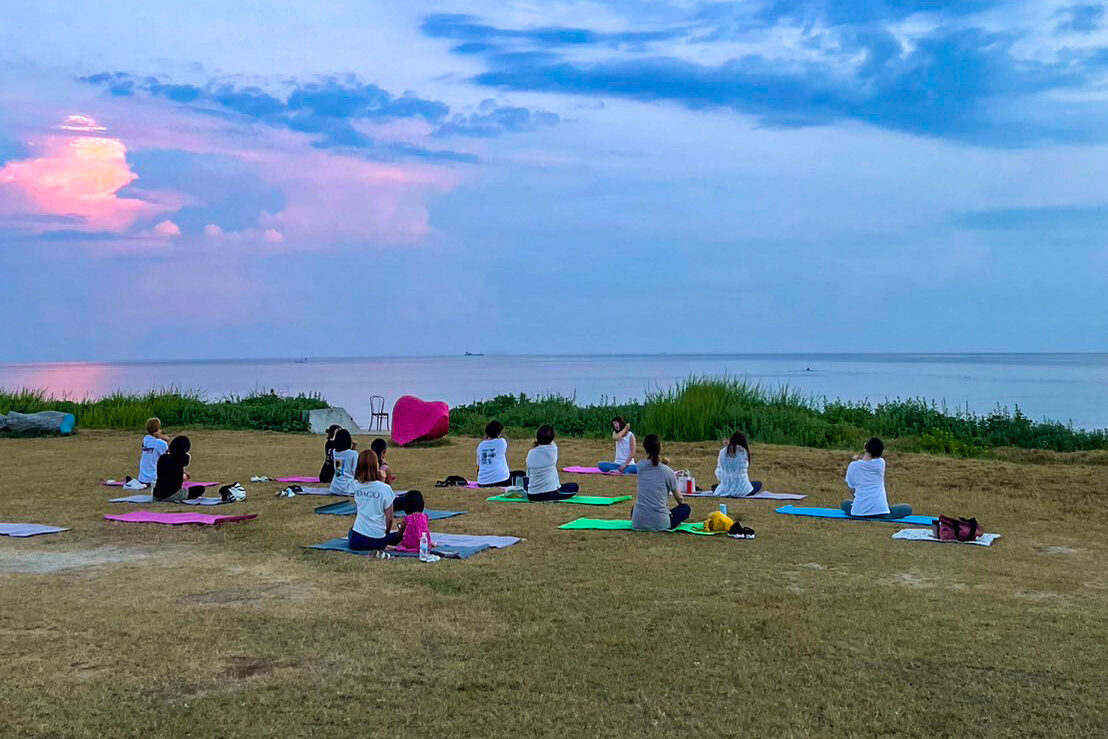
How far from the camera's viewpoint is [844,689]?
532 cm

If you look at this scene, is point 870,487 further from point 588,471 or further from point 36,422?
point 36,422

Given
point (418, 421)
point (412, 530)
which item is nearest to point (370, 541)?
point (412, 530)

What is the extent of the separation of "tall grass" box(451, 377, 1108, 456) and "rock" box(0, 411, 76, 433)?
31.1 feet

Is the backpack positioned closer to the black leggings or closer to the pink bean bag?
the black leggings

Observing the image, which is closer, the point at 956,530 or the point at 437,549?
the point at 437,549

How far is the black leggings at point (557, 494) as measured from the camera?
12.8 metres

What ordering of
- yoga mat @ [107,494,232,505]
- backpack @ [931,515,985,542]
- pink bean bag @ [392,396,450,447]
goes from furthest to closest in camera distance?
1. pink bean bag @ [392,396,450,447]
2. yoga mat @ [107,494,232,505]
3. backpack @ [931,515,985,542]

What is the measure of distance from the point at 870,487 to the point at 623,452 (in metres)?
5.45

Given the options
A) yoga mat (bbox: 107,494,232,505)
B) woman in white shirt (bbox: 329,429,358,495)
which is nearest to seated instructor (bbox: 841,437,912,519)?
woman in white shirt (bbox: 329,429,358,495)

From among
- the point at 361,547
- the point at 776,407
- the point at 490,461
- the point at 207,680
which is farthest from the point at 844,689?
the point at 776,407

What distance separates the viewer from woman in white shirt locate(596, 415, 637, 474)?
52.0 ft

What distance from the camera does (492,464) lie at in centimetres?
1427

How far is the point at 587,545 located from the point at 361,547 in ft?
7.25

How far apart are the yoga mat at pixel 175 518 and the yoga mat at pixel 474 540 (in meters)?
2.72
